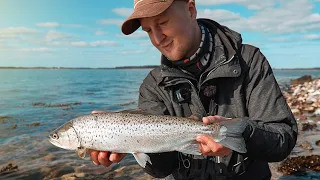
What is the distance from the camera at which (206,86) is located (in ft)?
13.4

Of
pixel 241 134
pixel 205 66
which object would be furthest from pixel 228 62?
pixel 241 134

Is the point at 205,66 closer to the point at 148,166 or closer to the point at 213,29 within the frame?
the point at 213,29

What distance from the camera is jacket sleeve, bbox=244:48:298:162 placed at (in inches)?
137

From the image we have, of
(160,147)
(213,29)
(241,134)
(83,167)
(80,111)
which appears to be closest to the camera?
(241,134)

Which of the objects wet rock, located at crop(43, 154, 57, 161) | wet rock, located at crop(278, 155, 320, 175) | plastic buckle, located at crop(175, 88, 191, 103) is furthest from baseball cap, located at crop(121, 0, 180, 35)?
wet rock, located at crop(43, 154, 57, 161)

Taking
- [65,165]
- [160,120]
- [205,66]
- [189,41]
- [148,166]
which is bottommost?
[65,165]

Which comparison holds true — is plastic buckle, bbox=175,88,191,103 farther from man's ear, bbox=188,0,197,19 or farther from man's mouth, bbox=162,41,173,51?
man's ear, bbox=188,0,197,19

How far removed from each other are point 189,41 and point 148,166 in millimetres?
1667

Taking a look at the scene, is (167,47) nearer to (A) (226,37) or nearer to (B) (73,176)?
(A) (226,37)

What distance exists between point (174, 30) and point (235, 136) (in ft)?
4.63

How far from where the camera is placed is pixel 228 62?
13.1 feet

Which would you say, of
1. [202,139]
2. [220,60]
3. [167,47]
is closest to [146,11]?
[167,47]

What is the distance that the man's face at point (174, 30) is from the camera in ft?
12.7

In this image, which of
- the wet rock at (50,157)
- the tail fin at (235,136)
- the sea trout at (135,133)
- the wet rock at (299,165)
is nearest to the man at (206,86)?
the sea trout at (135,133)
